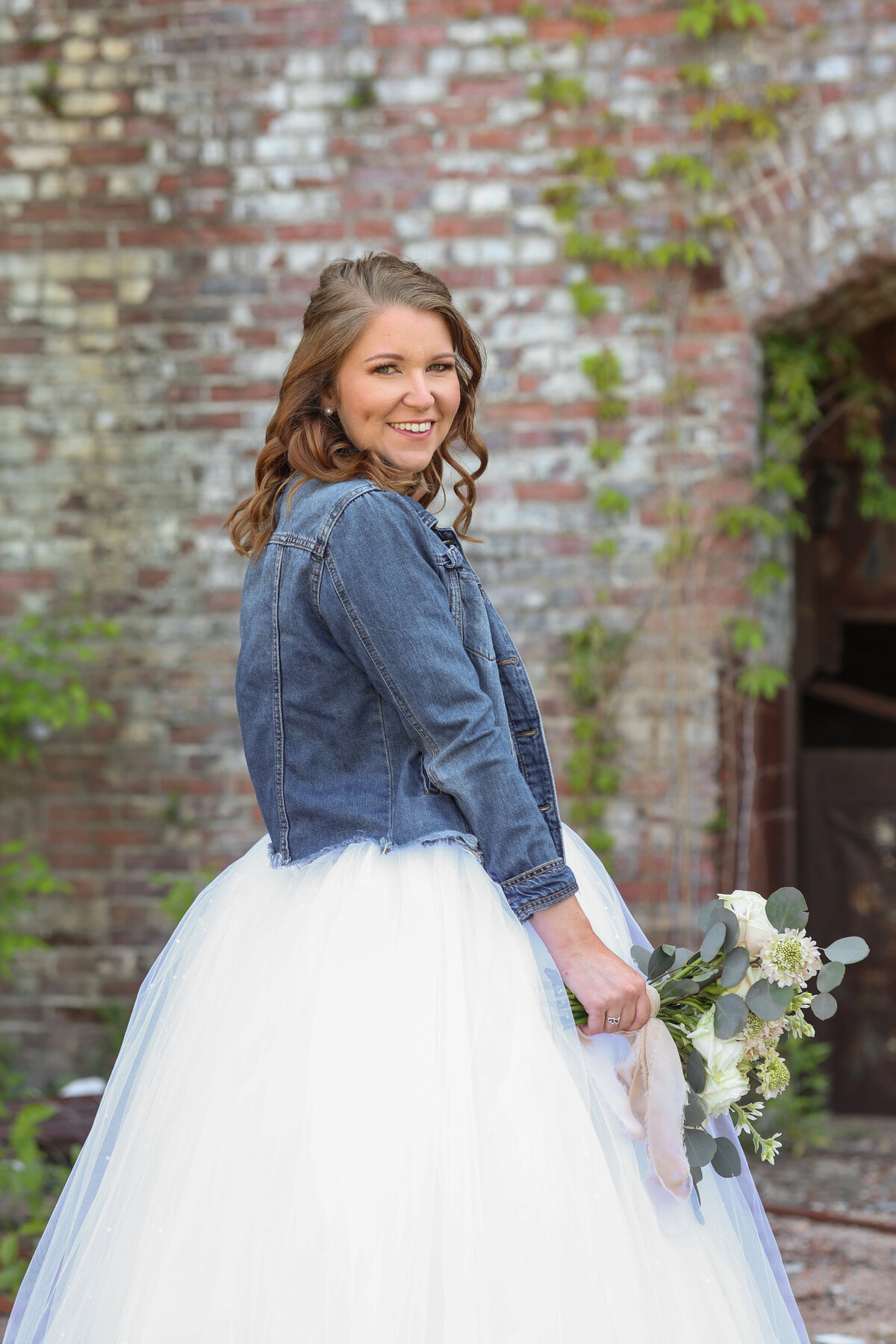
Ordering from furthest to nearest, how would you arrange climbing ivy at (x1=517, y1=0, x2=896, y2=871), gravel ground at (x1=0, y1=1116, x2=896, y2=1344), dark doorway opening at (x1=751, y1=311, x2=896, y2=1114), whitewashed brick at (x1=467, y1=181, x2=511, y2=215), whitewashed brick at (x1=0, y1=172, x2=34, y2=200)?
1. dark doorway opening at (x1=751, y1=311, x2=896, y2=1114)
2. whitewashed brick at (x1=0, y1=172, x2=34, y2=200)
3. whitewashed brick at (x1=467, y1=181, x2=511, y2=215)
4. climbing ivy at (x1=517, y1=0, x2=896, y2=871)
5. gravel ground at (x1=0, y1=1116, x2=896, y2=1344)

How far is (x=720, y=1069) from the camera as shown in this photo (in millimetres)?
1629

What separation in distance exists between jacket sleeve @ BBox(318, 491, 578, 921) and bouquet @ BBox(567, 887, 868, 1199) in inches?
8.0

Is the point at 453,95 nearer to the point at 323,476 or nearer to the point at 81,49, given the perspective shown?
the point at 81,49

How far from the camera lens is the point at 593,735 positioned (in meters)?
3.86

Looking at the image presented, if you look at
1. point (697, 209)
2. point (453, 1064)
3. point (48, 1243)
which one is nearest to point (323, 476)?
point (453, 1064)

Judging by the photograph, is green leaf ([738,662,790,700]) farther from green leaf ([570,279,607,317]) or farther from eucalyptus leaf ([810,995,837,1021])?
eucalyptus leaf ([810,995,837,1021])

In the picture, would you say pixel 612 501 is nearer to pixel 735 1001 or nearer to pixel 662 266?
pixel 662 266

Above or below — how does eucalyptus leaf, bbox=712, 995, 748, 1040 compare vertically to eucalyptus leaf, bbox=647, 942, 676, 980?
below

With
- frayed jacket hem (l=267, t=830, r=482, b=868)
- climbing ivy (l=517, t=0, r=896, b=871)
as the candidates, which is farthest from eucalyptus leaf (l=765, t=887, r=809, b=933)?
climbing ivy (l=517, t=0, r=896, b=871)

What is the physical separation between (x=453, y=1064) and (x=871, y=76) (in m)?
3.36

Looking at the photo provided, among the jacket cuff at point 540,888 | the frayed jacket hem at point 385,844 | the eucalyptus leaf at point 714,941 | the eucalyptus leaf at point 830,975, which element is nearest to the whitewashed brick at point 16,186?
the frayed jacket hem at point 385,844

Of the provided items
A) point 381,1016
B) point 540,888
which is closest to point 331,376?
point 540,888

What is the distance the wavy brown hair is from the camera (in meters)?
1.74

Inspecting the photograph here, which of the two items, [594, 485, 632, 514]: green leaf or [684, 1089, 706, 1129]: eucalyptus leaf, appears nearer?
[684, 1089, 706, 1129]: eucalyptus leaf
